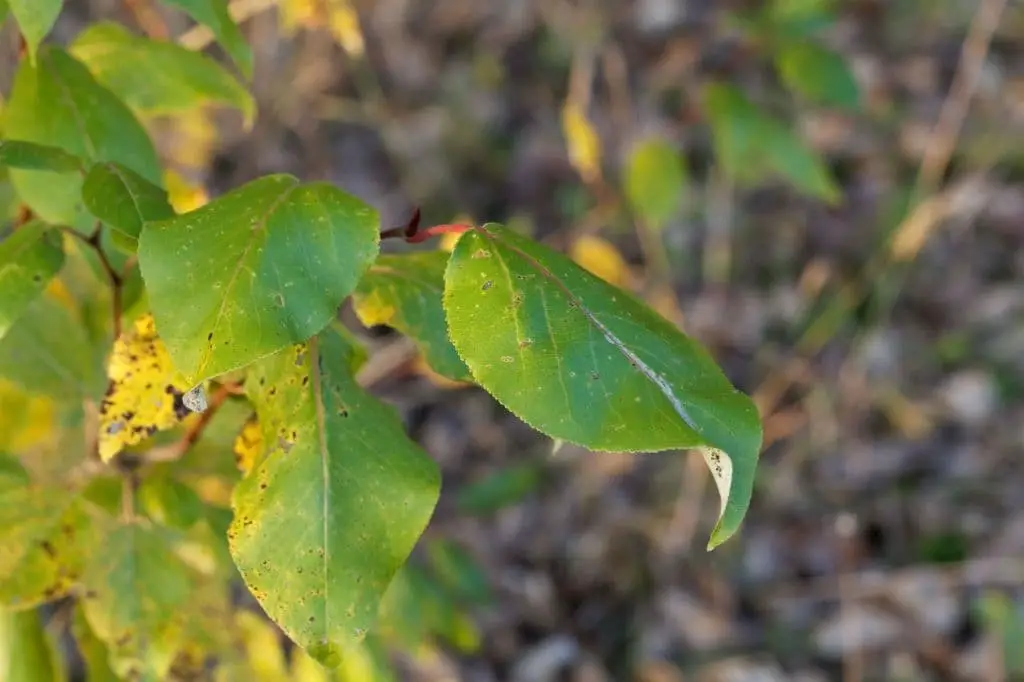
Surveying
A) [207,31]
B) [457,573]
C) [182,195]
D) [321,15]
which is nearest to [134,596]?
[182,195]

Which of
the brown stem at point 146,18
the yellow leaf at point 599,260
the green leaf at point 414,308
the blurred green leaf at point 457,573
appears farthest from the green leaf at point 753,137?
the green leaf at point 414,308

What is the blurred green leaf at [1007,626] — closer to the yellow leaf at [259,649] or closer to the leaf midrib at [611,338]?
the yellow leaf at [259,649]

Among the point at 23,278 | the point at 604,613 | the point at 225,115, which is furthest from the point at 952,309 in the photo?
the point at 23,278

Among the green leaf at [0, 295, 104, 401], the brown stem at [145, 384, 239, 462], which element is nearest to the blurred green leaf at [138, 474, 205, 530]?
the brown stem at [145, 384, 239, 462]

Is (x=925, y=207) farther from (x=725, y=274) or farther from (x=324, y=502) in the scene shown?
(x=324, y=502)

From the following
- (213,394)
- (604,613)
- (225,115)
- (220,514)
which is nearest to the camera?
(213,394)

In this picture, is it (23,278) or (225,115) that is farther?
(225,115)

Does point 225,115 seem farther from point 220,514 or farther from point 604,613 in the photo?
point 220,514
